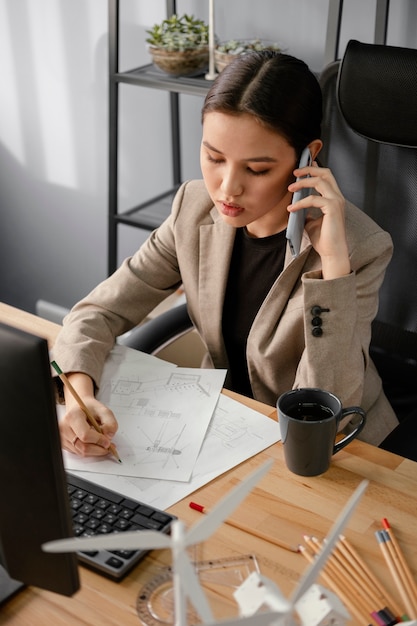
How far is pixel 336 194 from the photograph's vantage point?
1.39 meters

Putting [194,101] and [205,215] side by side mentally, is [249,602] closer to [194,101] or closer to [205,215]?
[205,215]

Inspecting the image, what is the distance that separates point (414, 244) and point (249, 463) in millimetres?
609

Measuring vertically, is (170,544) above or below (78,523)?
above

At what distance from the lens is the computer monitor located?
2.33 ft

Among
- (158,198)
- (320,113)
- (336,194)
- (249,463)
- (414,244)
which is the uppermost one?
(320,113)

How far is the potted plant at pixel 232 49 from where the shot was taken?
2.14 meters

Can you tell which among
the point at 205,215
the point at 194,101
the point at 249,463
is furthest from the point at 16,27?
the point at 249,463

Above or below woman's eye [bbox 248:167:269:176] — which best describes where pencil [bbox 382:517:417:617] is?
below

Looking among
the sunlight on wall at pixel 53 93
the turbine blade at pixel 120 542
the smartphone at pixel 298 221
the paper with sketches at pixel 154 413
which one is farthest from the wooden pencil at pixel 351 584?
the sunlight on wall at pixel 53 93

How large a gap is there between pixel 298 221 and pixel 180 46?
0.98m

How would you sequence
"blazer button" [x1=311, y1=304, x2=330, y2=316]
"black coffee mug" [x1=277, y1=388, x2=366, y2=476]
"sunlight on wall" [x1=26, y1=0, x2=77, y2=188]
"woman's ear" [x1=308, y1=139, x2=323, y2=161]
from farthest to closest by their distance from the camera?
1. "sunlight on wall" [x1=26, y1=0, x2=77, y2=188]
2. "woman's ear" [x1=308, y1=139, x2=323, y2=161]
3. "blazer button" [x1=311, y1=304, x2=330, y2=316]
4. "black coffee mug" [x1=277, y1=388, x2=366, y2=476]

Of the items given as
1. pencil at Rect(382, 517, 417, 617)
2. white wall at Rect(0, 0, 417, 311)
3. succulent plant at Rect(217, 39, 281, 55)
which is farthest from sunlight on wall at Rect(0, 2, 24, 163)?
pencil at Rect(382, 517, 417, 617)

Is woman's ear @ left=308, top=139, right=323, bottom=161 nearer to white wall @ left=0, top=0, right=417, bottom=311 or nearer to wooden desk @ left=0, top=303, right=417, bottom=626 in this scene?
wooden desk @ left=0, top=303, right=417, bottom=626

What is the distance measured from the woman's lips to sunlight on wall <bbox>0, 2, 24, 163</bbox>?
1.82 m
